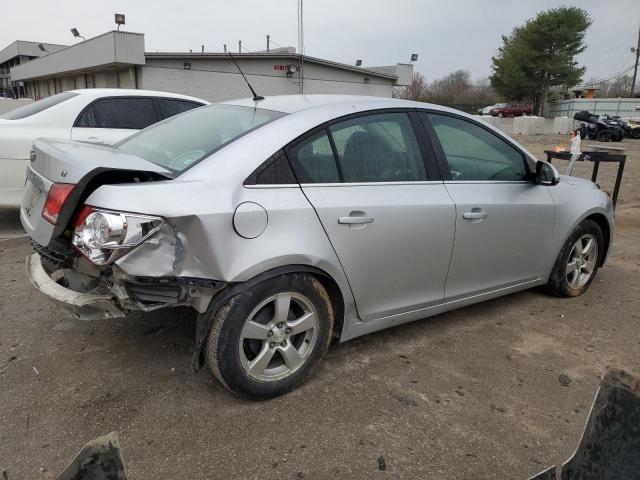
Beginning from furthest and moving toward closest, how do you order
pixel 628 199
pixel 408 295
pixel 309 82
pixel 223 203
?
pixel 309 82 < pixel 628 199 < pixel 408 295 < pixel 223 203

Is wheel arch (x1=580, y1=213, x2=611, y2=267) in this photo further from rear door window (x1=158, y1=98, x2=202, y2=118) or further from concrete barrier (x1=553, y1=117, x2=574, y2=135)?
concrete barrier (x1=553, y1=117, x2=574, y2=135)

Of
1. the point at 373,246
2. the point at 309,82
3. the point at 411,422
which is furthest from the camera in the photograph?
the point at 309,82

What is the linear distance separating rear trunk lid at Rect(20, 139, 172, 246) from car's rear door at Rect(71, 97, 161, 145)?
9.83 ft

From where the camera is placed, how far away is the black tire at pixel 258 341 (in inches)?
96.6

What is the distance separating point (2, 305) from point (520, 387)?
3.67 meters

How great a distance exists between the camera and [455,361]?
322 cm

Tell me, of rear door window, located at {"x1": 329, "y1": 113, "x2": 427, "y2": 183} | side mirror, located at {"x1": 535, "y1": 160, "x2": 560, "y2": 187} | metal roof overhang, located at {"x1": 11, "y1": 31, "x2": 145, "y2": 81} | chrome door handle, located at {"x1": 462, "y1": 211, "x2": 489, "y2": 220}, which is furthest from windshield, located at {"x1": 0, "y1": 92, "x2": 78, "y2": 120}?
metal roof overhang, located at {"x1": 11, "y1": 31, "x2": 145, "y2": 81}

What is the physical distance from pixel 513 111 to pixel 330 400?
184 feet

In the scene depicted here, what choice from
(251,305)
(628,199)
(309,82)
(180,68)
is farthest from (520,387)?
(309,82)

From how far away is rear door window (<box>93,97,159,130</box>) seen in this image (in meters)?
5.99

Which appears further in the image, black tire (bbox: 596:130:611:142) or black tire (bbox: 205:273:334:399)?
black tire (bbox: 596:130:611:142)

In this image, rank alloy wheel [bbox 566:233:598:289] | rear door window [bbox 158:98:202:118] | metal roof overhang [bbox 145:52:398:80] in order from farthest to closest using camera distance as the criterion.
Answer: metal roof overhang [bbox 145:52:398:80], rear door window [bbox 158:98:202:118], alloy wheel [bbox 566:233:598:289]

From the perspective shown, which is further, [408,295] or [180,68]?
[180,68]

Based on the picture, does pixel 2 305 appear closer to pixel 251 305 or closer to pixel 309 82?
pixel 251 305
